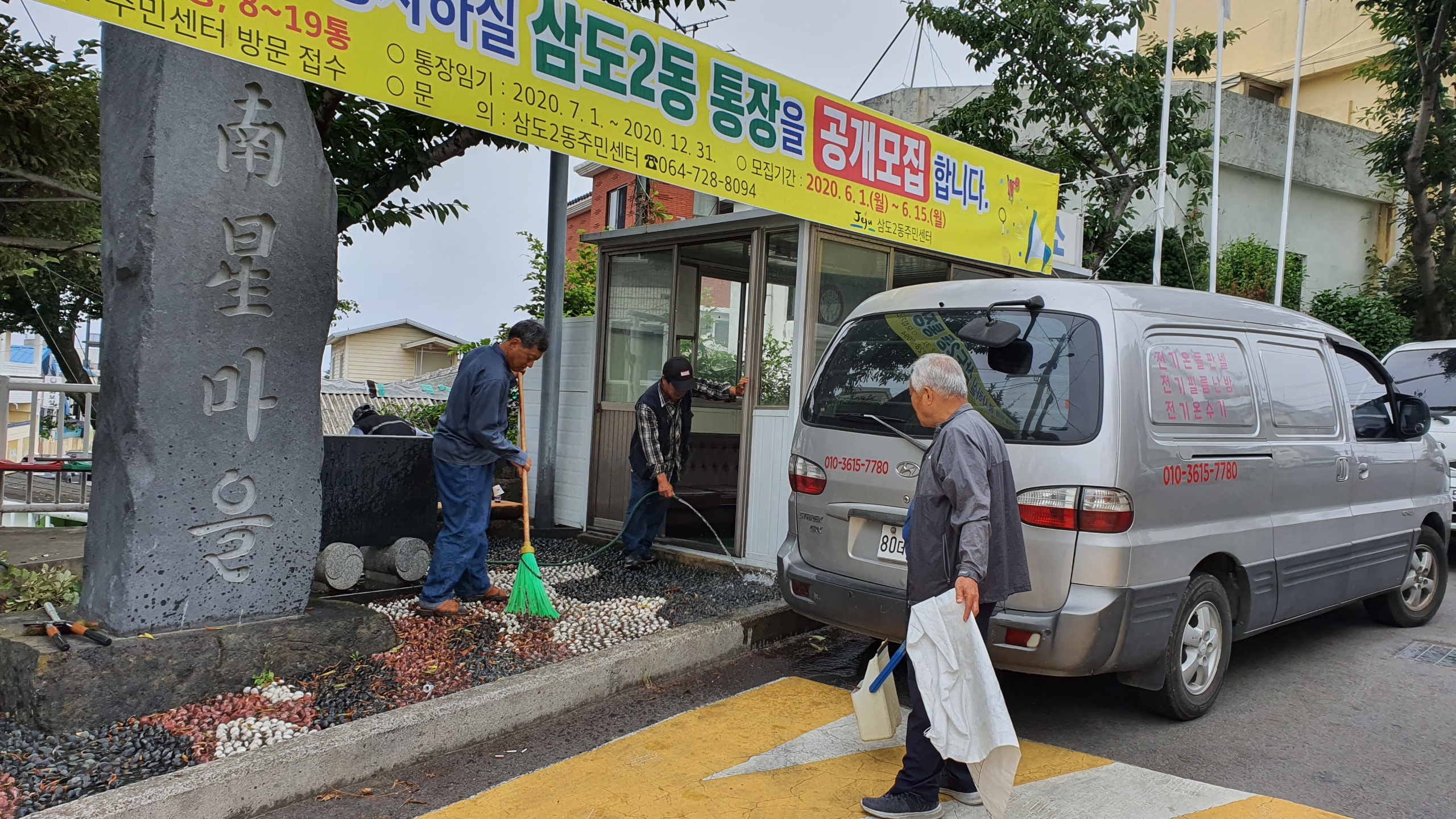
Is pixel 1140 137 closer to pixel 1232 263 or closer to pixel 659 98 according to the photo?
pixel 1232 263

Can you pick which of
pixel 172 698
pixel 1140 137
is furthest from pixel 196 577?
pixel 1140 137

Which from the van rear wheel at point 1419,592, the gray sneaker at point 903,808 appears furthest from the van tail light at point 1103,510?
the van rear wheel at point 1419,592

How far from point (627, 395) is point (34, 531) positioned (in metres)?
4.78

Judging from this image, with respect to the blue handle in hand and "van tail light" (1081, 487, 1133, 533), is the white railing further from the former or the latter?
"van tail light" (1081, 487, 1133, 533)

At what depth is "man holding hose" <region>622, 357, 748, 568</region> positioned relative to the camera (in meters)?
6.65

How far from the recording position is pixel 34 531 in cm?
743

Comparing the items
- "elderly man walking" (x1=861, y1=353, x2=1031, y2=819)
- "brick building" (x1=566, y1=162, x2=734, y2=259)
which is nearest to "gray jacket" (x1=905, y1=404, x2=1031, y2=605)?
"elderly man walking" (x1=861, y1=353, x2=1031, y2=819)

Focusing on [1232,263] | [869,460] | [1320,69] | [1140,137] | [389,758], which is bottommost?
[389,758]

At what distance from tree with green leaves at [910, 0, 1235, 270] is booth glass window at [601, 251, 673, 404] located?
6.79m

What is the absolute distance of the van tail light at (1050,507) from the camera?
3.76 m

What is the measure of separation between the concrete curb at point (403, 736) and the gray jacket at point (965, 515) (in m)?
1.88

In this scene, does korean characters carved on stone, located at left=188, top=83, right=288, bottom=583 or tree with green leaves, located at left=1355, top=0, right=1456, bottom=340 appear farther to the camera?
tree with green leaves, located at left=1355, top=0, right=1456, bottom=340

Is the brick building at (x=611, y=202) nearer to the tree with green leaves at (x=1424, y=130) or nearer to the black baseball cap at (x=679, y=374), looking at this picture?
the black baseball cap at (x=679, y=374)

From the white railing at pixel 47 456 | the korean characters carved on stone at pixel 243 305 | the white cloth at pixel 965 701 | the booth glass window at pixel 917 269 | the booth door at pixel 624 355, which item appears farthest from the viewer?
the booth door at pixel 624 355
